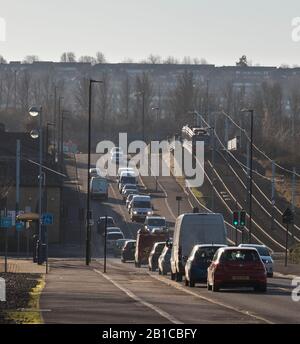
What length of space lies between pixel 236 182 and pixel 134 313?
98053 mm

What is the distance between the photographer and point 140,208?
103m

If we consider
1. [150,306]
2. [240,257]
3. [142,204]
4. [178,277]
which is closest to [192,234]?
[178,277]

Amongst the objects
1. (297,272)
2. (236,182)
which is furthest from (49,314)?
(236,182)

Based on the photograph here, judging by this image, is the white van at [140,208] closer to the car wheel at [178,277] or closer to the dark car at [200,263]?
the car wheel at [178,277]

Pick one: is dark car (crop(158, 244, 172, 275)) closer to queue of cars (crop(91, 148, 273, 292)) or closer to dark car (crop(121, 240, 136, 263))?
queue of cars (crop(91, 148, 273, 292))

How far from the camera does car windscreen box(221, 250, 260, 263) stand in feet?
120

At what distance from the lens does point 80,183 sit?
12825 centimetres

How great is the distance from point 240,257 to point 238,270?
44cm

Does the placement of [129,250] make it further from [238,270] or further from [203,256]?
[238,270]

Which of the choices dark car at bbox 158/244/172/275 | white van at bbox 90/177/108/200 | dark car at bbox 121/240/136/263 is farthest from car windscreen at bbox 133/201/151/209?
dark car at bbox 158/244/172/275

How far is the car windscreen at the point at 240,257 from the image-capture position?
36.7 m

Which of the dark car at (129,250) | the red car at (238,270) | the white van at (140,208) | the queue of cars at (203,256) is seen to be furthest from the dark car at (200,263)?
the white van at (140,208)
